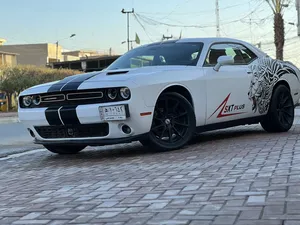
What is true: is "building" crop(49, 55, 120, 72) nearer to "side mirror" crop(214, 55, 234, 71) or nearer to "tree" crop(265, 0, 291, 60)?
"tree" crop(265, 0, 291, 60)

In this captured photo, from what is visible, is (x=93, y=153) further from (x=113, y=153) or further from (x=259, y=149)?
(x=259, y=149)

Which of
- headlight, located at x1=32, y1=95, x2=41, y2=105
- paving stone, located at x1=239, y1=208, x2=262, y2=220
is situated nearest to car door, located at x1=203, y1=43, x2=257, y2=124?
headlight, located at x1=32, y1=95, x2=41, y2=105

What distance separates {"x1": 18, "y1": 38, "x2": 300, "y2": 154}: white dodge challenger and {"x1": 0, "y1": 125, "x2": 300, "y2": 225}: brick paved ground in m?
0.37

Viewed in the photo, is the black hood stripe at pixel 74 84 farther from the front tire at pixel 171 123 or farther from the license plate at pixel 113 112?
the front tire at pixel 171 123

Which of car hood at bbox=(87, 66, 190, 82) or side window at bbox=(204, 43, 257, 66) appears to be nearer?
car hood at bbox=(87, 66, 190, 82)

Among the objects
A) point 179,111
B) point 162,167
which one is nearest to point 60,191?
point 162,167

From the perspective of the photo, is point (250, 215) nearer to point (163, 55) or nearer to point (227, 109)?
point (227, 109)

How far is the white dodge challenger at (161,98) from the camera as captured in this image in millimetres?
5727

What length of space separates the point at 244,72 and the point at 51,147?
310cm

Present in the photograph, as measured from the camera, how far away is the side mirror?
672 centimetres

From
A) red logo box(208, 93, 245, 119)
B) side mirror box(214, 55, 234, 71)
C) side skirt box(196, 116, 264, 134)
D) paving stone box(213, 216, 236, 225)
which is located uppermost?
side mirror box(214, 55, 234, 71)

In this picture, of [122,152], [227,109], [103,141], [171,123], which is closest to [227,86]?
[227,109]

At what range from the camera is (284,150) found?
5535 millimetres

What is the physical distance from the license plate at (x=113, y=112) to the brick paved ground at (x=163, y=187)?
0.54 metres
